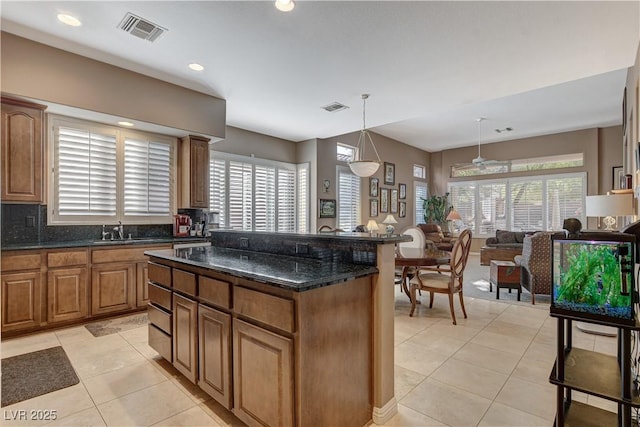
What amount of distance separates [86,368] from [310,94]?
13.1ft

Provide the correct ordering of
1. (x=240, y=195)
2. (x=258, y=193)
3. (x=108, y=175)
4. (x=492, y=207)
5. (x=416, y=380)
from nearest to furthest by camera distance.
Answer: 1. (x=416, y=380)
2. (x=108, y=175)
3. (x=240, y=195)
4. (x=258, y=193)
5. (x=492, y=207)

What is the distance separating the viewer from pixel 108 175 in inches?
164

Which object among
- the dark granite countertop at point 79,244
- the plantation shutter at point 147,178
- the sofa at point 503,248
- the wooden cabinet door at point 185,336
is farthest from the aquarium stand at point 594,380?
the sofa at point 503,248

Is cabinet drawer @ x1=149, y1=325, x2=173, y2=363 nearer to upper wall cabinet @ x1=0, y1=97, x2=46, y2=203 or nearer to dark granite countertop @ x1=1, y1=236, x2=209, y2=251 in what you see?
dark granite countertop @ x1=1, y1=236, x2=209, y2=251

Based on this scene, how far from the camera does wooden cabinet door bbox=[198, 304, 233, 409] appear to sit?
1.91m

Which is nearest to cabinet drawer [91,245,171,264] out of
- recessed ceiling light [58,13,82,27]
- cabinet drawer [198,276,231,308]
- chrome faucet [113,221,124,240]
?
chrome faucet [113,221,124,240]

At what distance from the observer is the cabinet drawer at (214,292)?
191 centimetres

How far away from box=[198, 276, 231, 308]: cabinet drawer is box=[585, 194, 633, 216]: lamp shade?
4156 mm

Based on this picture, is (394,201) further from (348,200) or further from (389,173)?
(348,200)

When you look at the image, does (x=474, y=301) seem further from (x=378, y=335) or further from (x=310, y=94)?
(x=310, y=94)

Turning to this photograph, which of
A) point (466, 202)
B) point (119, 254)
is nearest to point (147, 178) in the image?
point (119, 254)

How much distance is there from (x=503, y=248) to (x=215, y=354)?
290 inches

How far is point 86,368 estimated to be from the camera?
263 centimetres

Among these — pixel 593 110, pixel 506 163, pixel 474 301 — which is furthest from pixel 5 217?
pixel 506 163
